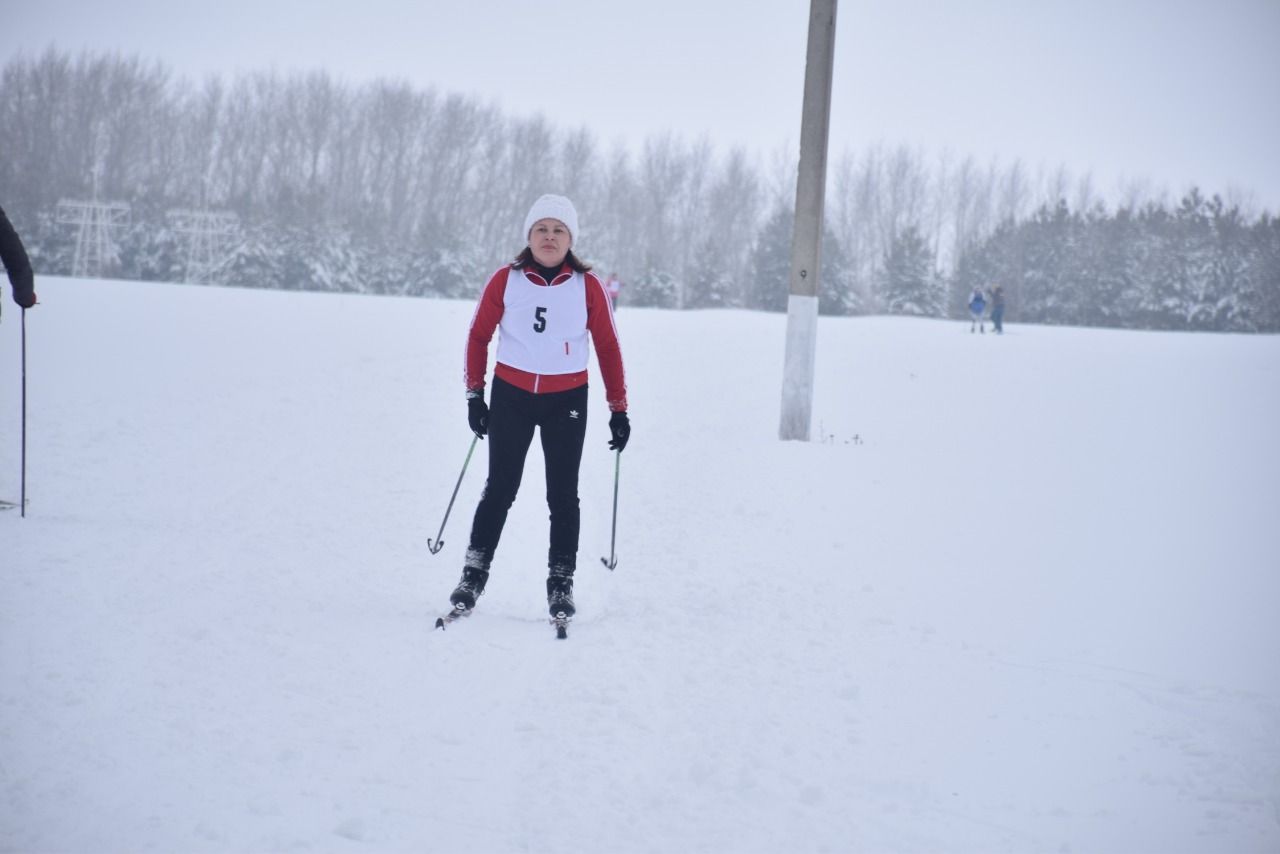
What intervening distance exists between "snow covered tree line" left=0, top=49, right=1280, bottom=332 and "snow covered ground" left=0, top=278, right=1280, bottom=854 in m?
36.3

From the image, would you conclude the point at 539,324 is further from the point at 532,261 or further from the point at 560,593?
the point at 560,593

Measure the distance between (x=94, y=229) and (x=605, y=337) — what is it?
45.1 metres

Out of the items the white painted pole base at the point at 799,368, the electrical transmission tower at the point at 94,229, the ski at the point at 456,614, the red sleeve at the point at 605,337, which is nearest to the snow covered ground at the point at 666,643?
the ski at the point at 456,614

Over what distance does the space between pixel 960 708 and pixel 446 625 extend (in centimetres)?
212

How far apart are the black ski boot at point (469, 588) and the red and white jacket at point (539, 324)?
0.84 meters

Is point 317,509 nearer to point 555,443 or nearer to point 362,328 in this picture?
point 555,443

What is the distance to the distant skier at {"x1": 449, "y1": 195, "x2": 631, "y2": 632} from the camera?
3938 millimetres

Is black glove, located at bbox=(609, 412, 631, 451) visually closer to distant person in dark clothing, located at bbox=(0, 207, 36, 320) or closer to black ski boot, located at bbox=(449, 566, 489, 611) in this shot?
black ski boot, located at bbox=(449, 566, 489, 611)

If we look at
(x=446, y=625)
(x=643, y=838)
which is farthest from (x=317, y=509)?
(x=643, y=838)

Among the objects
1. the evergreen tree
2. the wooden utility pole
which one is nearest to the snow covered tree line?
the evergreen tree

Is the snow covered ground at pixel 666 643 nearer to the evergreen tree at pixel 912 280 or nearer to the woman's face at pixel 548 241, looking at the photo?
the woman's face at pixel 548 241

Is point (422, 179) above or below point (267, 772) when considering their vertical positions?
above

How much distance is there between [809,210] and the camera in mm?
7137

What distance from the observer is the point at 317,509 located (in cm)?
592
